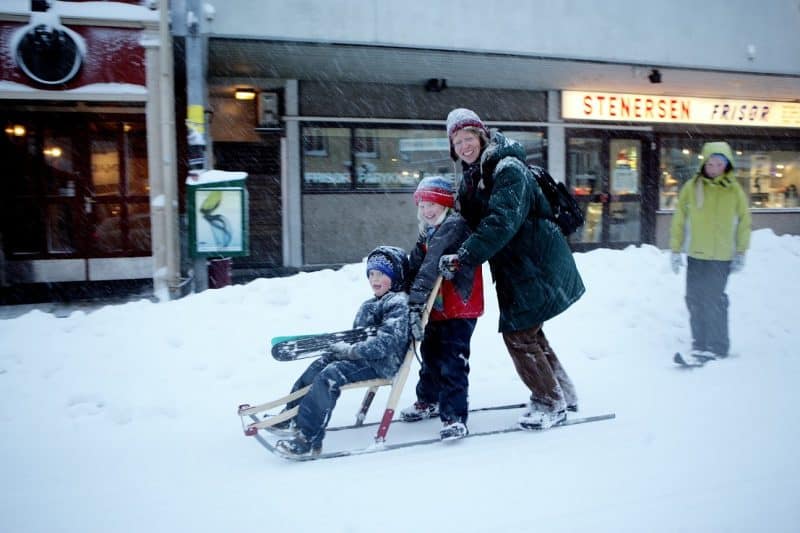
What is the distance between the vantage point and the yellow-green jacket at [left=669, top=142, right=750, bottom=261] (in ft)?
19.6

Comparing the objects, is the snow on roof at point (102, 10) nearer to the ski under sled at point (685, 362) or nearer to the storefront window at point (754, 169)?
the ski under sled at point (685, 362)

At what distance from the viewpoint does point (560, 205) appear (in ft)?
14.1

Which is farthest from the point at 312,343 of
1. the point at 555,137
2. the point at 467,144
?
the point at 555,137

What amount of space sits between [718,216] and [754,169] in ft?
38.8

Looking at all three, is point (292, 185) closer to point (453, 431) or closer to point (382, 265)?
point (382, 265)

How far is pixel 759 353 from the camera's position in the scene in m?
6.16

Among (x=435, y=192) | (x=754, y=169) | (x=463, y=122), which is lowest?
(x=435, y=192)

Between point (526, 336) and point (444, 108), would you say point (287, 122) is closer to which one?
point (444, 108)

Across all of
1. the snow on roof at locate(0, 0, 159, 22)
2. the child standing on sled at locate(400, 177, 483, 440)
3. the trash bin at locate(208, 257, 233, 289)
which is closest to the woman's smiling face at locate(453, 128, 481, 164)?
the child standing on sled at locate(400, 177, 483, 440)

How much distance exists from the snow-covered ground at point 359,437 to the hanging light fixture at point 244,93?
5.79m

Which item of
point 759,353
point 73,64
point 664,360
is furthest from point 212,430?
point 73,64

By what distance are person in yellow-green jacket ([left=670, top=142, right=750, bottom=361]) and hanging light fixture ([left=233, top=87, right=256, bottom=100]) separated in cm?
810

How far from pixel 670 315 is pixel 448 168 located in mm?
6687

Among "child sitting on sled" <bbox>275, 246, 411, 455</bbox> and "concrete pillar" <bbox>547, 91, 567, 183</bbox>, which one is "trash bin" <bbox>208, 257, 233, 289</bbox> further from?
"concrete pillar" <bbox>547, 91, 567, 183</bbox>
